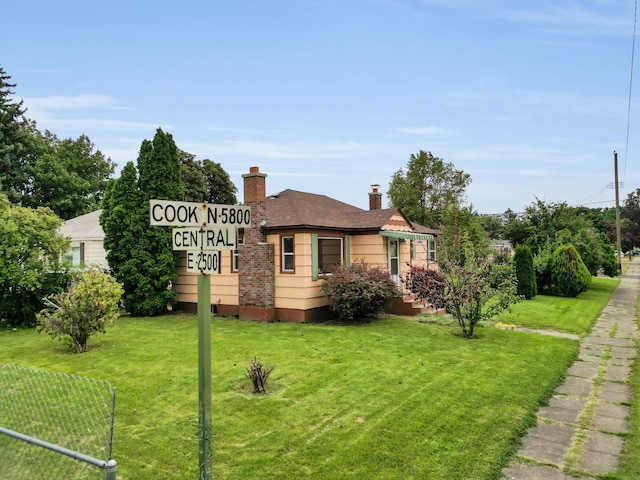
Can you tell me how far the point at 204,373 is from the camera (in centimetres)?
371

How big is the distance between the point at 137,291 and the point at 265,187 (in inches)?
248

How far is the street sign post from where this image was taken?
3.68m

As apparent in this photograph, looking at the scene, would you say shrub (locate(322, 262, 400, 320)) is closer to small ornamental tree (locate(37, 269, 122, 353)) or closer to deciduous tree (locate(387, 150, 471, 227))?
small ornamental tree (locate(37, 269, 122, 353))

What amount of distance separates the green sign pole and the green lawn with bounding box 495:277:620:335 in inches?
444

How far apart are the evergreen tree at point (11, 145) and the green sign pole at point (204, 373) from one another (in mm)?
36293

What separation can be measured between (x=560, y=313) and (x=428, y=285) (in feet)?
26.7

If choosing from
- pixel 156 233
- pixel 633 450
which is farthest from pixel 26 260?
pixel 633 450

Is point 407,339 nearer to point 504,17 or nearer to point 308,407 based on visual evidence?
point 308,407

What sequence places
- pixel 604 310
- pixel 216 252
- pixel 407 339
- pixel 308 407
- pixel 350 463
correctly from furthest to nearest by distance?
pixel 604 310
pixel 407 339
pixel 308 407
pixel 350 463
pixel 216 252

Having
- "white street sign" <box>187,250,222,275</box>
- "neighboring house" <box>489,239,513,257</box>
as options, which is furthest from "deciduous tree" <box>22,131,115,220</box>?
"white street sign" <box>187,250,222,275</box>

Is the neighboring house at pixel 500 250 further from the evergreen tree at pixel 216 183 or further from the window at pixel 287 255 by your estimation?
the evergreen tree at pixel 216 183

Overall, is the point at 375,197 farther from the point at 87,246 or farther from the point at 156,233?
the point at 87,246

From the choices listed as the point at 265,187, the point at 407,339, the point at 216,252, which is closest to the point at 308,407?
the point at 216,252

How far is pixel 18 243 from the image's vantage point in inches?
534
